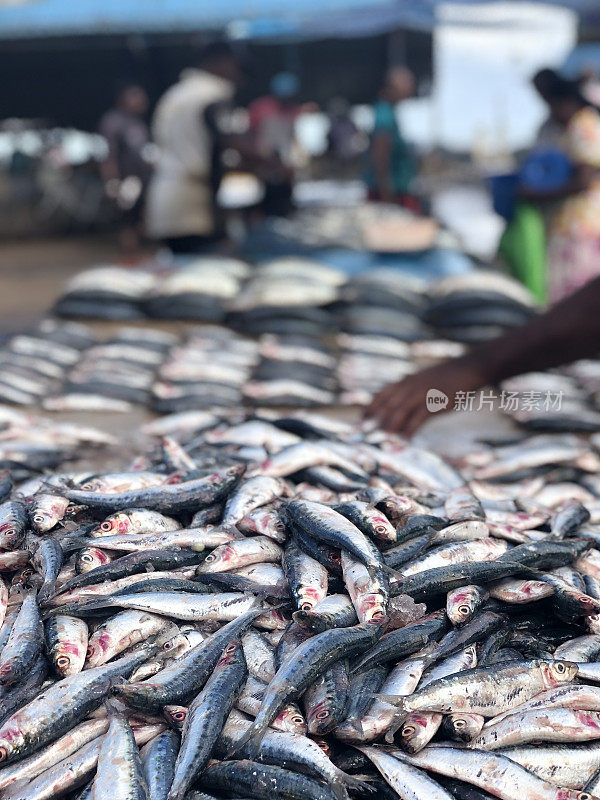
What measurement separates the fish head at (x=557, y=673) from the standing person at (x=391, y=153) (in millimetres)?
11706

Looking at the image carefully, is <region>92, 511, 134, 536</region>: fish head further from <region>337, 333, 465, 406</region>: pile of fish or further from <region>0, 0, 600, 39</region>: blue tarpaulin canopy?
<region>0, 0, 600, 39</region>: blue tarpaulin canopy

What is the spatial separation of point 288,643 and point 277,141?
41.2 ft

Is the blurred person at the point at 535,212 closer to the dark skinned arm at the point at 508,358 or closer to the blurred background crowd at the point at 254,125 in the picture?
the blurred background crowd at the point at 254,125

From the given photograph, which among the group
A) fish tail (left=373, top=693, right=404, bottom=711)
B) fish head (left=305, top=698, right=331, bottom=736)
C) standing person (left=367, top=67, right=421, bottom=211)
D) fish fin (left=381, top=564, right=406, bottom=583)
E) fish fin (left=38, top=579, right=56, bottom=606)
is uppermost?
standing person (left=367, top=67, right=421, bottom=211)

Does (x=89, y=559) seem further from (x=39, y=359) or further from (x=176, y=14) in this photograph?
(x=176, y=14)

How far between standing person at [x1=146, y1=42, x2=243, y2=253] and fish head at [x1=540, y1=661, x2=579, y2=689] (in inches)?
339

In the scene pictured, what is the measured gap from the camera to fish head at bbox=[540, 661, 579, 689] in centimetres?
235

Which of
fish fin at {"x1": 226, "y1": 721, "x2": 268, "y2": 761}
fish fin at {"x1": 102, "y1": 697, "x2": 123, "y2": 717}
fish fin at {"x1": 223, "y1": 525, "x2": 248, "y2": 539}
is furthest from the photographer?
fish fin at {"x1": 223, "y1": 525, "x2": 248, "y2": 539}

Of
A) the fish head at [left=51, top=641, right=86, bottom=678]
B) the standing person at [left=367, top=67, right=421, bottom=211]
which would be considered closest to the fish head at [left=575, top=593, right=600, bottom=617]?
the fish head at [left=51, top=641, right=86, bottom=678]

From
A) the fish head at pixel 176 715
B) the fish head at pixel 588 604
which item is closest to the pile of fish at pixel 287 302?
the fish head at pixel 588 604

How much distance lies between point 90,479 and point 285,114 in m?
12.7

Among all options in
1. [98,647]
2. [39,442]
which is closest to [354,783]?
[98,647]

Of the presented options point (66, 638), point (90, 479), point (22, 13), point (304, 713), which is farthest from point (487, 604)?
point (22, 13)

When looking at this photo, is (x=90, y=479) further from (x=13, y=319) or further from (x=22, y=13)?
(x=22, y=13)
